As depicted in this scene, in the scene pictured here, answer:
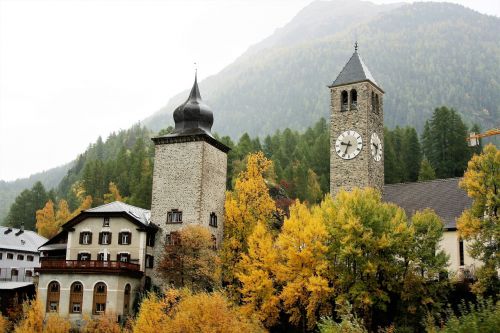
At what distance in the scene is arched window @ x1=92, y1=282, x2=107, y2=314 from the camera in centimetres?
5038

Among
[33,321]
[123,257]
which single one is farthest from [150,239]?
[33,321]

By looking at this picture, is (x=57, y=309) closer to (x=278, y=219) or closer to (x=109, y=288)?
(x=109, y=288)

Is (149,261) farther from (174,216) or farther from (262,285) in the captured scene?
(262,285)

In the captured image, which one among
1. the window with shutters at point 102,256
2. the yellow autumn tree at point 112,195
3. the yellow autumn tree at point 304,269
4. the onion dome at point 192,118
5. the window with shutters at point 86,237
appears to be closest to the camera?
the yellow autumn tree at point 304,269

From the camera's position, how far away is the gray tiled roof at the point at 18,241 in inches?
3219

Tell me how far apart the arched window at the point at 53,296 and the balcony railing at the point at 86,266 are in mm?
1238

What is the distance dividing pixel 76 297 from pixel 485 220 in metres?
31.6

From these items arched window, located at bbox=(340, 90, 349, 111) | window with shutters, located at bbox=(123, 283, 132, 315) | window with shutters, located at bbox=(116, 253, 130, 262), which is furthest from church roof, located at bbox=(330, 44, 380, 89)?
window with shutters, located at bbox=(123, 283, 132, 315)

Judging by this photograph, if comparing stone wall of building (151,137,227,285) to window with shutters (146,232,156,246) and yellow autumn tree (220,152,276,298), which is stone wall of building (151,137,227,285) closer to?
window with shutters (146,232,156,246)

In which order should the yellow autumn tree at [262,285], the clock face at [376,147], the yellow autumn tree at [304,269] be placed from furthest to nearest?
the clock face at [376,147] → the yellow autumn tree at [262,285] → the yellow autumn tree at [304,269]

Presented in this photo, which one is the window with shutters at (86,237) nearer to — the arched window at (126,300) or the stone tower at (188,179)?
the stone tower at (188,179)

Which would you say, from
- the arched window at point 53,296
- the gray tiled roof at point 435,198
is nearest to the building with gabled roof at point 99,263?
the arched window at point 53,296

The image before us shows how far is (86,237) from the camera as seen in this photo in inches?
2222

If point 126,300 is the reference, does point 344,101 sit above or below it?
above
